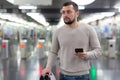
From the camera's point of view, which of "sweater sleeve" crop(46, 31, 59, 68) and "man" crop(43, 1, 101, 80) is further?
"sweater sleeve" crop(46, 31, 59, 68)

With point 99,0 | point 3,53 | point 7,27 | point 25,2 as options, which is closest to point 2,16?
point 7,27

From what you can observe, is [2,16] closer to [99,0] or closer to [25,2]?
[99,0]

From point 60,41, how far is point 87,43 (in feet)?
0.94

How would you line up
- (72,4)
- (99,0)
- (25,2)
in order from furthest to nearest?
(99,0) < (25,2) < (72,4)

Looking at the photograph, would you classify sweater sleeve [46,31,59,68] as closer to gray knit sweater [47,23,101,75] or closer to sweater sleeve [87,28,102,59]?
gray knit sweater [47,23,101,75]

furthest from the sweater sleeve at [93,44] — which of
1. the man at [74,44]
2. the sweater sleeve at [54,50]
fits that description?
the sweater sleeve at [54,50]

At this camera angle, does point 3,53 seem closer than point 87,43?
No

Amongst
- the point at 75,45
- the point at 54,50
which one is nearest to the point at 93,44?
the point at 75,45

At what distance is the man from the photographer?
9.61ft

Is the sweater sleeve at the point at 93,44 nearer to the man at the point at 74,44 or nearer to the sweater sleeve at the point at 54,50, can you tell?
the man at the point at 74,44

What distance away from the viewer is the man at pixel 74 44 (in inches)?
115

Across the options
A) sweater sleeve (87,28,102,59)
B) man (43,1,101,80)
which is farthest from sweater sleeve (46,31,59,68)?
sweater sleeve (87,28,102,59)

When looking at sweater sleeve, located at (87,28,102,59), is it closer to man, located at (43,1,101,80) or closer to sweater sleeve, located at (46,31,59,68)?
man, located at (43,1,101,80)

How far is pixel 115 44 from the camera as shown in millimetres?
15125
